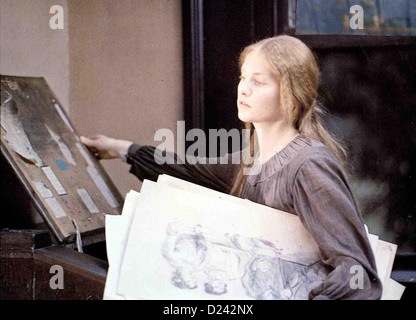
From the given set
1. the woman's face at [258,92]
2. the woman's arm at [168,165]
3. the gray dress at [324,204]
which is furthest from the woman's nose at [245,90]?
the woman's arm at [168,165]

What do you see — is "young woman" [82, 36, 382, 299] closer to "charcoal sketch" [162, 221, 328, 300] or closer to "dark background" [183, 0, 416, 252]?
"charcoal sketch" [162, 221, 328, 300]

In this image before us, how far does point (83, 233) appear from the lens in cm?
137

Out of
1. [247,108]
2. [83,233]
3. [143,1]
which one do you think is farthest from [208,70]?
[83,233]

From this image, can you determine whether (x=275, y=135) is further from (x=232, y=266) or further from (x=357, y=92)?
(x=357, y=92)

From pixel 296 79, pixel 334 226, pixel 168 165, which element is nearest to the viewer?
pixel 334 226

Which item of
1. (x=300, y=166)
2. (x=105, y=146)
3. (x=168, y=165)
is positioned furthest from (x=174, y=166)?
(x=300, y=166)

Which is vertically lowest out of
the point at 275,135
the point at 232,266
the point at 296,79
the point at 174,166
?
the point at 232,266

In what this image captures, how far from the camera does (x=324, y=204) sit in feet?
3.79

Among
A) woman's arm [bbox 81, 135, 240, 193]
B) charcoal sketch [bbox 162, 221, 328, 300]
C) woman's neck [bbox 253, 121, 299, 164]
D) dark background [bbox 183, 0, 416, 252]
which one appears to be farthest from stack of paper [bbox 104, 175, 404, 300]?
dark background [bbox 183, 0, 416, 252]

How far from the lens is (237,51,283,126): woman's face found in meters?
1.27

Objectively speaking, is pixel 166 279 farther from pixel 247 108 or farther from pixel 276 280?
pixel 247 108

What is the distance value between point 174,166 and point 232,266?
47cm
